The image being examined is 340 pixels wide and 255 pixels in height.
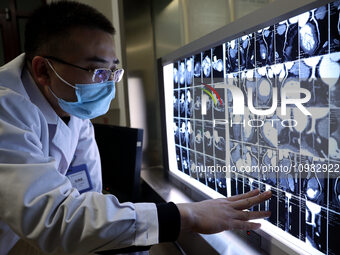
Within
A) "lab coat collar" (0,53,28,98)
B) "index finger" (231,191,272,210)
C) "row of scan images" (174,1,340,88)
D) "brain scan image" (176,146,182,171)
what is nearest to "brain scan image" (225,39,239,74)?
"row of scan images" (174,1,340,88)

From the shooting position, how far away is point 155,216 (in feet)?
1.86

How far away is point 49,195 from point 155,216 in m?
0.23

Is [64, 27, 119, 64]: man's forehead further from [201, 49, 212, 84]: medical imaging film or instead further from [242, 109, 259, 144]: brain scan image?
[242, 109, 259, 144]: brain scan image

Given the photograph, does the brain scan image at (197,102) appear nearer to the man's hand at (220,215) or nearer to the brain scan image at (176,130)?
the brain scan image at (176,130)

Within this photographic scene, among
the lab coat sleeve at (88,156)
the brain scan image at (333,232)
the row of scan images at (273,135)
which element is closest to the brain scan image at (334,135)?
the row of scan images at (273,135)

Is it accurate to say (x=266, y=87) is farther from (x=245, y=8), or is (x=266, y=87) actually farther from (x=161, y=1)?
(x=161, y=1)

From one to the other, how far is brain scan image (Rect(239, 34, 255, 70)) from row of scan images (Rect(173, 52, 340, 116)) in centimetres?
2

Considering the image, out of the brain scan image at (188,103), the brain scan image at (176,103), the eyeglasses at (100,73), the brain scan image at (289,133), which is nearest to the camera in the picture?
the brain scan image at (289,133)

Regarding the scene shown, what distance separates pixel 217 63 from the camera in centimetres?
79

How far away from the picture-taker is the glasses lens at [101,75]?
0.77m

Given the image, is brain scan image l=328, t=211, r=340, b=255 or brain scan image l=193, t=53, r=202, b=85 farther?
brain scan image l=193, t=53, r=202, b=85

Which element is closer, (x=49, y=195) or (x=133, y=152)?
(x=49, y=195)

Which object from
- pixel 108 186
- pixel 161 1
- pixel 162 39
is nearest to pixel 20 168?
pixel 108 186

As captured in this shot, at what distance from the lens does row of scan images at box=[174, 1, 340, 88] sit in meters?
0.46
